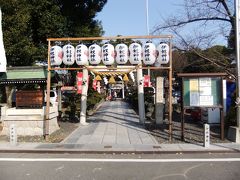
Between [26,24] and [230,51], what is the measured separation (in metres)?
12.1

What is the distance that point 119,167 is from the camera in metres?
8.95

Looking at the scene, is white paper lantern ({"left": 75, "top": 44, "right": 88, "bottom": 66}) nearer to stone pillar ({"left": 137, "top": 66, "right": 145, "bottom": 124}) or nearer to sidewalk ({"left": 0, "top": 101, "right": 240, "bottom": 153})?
sidewalk ({"left": 0, "top": 101, "right": 240, "bottom": 153})

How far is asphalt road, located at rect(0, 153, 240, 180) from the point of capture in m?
8.02

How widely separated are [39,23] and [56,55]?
635cm

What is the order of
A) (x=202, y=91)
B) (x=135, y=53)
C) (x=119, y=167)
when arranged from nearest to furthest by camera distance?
(x=119, y=167)
(x=202, y=91)
(x=135, y=53)

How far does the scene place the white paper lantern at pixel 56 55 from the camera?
15110 millimetres

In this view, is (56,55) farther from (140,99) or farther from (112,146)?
(140,99)

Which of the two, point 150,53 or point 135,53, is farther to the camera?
point 135,53

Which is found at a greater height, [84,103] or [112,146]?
[84,103]

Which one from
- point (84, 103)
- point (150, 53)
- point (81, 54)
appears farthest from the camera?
point (84, 103)

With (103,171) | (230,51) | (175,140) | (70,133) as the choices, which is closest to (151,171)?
(103,171)

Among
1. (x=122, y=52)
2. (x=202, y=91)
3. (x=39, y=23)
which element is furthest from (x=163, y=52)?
(x=39, y=23)

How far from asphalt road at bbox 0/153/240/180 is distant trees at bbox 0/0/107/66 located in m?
9.44

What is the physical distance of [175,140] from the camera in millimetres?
13164
